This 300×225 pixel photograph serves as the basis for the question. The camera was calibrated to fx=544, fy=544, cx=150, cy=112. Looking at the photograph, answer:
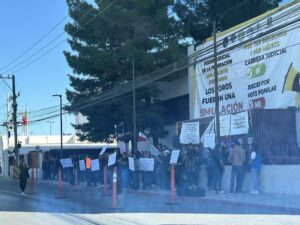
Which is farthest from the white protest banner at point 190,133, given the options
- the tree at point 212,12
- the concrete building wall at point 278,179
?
the tree at point 212,12

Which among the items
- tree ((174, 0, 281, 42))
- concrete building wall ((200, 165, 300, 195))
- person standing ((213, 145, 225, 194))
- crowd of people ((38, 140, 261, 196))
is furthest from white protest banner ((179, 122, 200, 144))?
tree ((174, 0, 281, 42))

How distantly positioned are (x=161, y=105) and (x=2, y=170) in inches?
1167

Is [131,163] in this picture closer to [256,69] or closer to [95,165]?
[95,165]

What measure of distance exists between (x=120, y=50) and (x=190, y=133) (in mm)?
12564

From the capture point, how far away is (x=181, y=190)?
18938 mm

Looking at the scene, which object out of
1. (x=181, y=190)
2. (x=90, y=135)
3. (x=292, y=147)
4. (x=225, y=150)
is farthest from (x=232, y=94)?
(x=90, y=135)

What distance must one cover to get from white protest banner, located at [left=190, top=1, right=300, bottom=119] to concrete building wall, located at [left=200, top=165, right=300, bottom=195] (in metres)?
4.97

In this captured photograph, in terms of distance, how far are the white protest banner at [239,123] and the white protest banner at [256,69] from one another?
7.24ft

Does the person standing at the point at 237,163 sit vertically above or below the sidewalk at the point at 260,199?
above

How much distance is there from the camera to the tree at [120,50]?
3753 cm

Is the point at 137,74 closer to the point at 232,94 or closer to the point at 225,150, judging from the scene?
the point at 232,94

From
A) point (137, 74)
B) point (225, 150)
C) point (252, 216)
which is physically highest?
point (137, 74)

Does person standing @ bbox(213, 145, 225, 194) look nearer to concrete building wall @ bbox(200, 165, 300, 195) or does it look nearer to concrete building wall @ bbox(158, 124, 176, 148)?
concrete building wall @ bbox(200, 165, 300, 195)

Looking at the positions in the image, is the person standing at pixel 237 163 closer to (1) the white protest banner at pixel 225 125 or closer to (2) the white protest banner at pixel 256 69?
(2) the white protest banner at pixel 256 69
